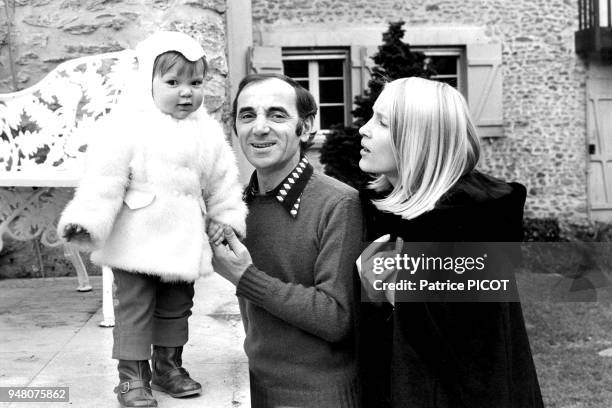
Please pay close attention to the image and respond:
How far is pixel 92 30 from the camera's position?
453 centimetres

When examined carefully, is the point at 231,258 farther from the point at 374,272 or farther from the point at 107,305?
the point at 107,305

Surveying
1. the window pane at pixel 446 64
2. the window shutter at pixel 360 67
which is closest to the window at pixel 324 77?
the window shutter at pixel 360 67

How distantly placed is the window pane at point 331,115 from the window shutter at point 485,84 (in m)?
1.72

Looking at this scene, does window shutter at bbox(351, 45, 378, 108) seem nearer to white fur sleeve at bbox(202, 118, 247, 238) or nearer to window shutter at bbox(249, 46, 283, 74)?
window shutter at bbox(249, 46, 283, 74)

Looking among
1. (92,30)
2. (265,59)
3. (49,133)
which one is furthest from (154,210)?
(265,59)

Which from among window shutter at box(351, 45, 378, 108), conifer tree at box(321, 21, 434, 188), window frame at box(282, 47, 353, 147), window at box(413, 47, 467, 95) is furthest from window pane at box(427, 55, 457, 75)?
conifer tree at box(321, 21, 434, 188)

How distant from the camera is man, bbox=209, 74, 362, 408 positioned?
193 cm

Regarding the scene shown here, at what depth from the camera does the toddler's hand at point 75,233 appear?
7.28ft

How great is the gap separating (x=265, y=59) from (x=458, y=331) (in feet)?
27.8

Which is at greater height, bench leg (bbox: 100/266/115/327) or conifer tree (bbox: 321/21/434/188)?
conifer tree (bbox: 321/21/434/188)

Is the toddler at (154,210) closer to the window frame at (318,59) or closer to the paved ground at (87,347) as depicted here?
the paved ground at (87,347)

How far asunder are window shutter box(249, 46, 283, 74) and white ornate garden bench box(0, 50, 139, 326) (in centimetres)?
606

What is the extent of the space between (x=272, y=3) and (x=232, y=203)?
8.29 meters

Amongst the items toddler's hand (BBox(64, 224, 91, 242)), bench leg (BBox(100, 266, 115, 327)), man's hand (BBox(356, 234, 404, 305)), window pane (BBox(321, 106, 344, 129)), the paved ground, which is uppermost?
window pane (BBox(321, 106, 344, 129))
